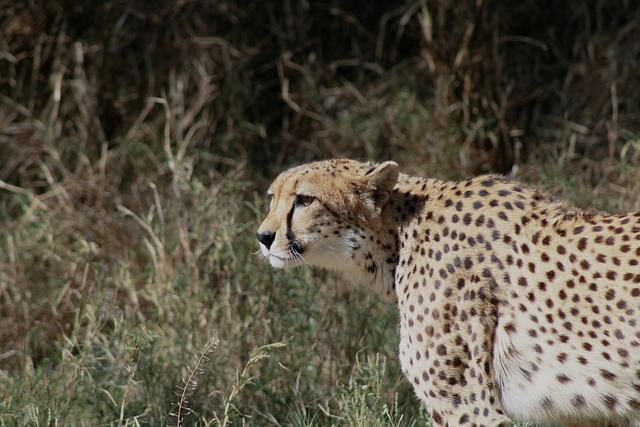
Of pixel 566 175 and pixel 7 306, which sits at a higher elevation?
pixel 566 175

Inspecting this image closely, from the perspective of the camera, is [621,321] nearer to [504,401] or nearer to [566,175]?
[504,401]

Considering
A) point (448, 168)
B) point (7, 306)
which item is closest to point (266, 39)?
point (448, 168)

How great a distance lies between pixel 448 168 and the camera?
5.85 meters

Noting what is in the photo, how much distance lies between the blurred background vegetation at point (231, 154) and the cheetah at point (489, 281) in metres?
0.33

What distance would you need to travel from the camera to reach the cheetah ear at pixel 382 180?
3.68 metres

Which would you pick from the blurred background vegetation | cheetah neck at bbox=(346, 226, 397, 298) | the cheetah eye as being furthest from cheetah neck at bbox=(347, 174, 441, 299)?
the blurred background vegetation

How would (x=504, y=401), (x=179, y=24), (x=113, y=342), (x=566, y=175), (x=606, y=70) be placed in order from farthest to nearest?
(x=179, y=24) → (x=606, y=70) → (x=566, y=175) → (x=113, y=342) → (x=504, y=401)

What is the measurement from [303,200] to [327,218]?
0.11m

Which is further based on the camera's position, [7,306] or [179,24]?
[179,24]

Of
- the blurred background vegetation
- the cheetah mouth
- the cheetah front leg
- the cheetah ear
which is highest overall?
the cheetah ear

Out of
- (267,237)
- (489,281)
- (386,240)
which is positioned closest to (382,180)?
(386,240)

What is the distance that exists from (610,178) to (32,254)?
321 cm

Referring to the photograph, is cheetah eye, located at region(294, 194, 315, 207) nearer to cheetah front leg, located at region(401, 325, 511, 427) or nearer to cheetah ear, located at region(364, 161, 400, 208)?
cheetah ear, located at region(364, 161, 400, 208)

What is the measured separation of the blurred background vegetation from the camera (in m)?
4.16
